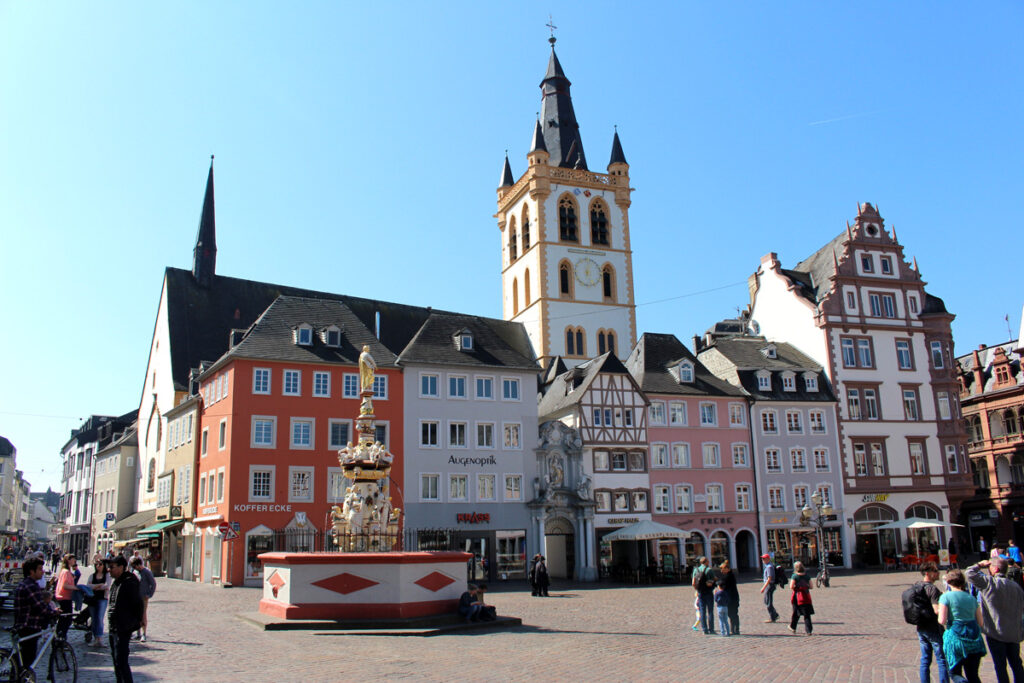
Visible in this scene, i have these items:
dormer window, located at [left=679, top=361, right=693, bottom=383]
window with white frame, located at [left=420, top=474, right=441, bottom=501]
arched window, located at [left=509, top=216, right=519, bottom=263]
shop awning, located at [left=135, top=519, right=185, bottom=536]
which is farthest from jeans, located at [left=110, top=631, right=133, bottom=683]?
arched window, located at [left=509, top=216, right=519, bottom=263]

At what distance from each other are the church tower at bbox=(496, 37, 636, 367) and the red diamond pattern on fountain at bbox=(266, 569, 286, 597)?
44.3 meters

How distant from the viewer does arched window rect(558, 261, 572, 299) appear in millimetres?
66250

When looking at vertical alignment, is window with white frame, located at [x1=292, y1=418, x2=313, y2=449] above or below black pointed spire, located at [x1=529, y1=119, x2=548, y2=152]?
below

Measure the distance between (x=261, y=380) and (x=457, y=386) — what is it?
937 centimetres

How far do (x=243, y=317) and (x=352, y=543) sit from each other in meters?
37.5

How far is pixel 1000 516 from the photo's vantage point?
5744 cm

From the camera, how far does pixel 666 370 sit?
162 ft

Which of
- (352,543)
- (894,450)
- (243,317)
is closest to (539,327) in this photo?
(243,317)

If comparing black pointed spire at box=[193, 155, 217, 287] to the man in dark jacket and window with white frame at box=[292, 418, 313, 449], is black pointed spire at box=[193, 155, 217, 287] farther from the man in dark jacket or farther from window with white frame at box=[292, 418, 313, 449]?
the man in dark jacket

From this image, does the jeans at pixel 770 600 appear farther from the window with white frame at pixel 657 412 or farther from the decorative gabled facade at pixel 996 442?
the decorative gabled facade at pixel 996 442

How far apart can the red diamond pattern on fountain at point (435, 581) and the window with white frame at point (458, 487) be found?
22372 millimetres

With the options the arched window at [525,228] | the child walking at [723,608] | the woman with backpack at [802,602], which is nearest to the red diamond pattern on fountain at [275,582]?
the child walking at [723,608]

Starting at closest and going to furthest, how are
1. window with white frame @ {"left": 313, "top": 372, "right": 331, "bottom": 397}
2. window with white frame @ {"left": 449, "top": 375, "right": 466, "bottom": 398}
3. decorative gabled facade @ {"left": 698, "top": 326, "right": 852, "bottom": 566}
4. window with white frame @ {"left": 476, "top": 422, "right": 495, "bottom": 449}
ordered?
window with white frame @ {"left": 313, "top": 372, "right": 331, "bottom": 397} → window with white frame @ {"left": 476, "top": 422, "right": 495, "bottom": 449} → window with white frame @ {"left": 449, "top": 375, "right": 466, "bottom": 398} → decorative gabled facade @ {"left": 698, "top": 326, "right": 852, "bottom": 566}

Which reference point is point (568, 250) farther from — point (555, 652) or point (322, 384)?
point (555, 652)
